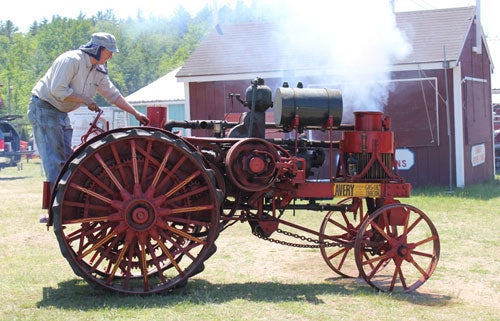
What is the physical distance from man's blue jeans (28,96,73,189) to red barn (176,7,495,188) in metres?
10.7

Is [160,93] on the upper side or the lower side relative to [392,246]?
upper

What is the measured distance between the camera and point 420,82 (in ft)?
56.0

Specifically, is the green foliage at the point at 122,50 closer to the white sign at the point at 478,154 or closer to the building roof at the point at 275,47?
the building roof at the point at 275,47

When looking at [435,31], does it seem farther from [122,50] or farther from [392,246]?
[122,50]

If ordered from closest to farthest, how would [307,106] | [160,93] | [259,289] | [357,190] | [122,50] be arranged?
[259,289] → [307,106] → [357,190] → [160,93] → [122,50]

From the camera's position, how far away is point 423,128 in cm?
1712

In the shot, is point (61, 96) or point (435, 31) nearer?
point (61, 96)

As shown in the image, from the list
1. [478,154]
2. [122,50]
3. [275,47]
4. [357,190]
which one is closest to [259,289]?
[357,190]

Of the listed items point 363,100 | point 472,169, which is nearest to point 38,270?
point 363,100

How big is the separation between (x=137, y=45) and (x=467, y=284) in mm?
69718

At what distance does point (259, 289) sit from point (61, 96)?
98.2 inches

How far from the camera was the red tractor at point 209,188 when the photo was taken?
628 centimetres

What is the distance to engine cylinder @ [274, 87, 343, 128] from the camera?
6.95 metres

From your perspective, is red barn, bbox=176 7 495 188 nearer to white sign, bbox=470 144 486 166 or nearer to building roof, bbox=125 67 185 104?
white sign, bbox=470 144 486 166
